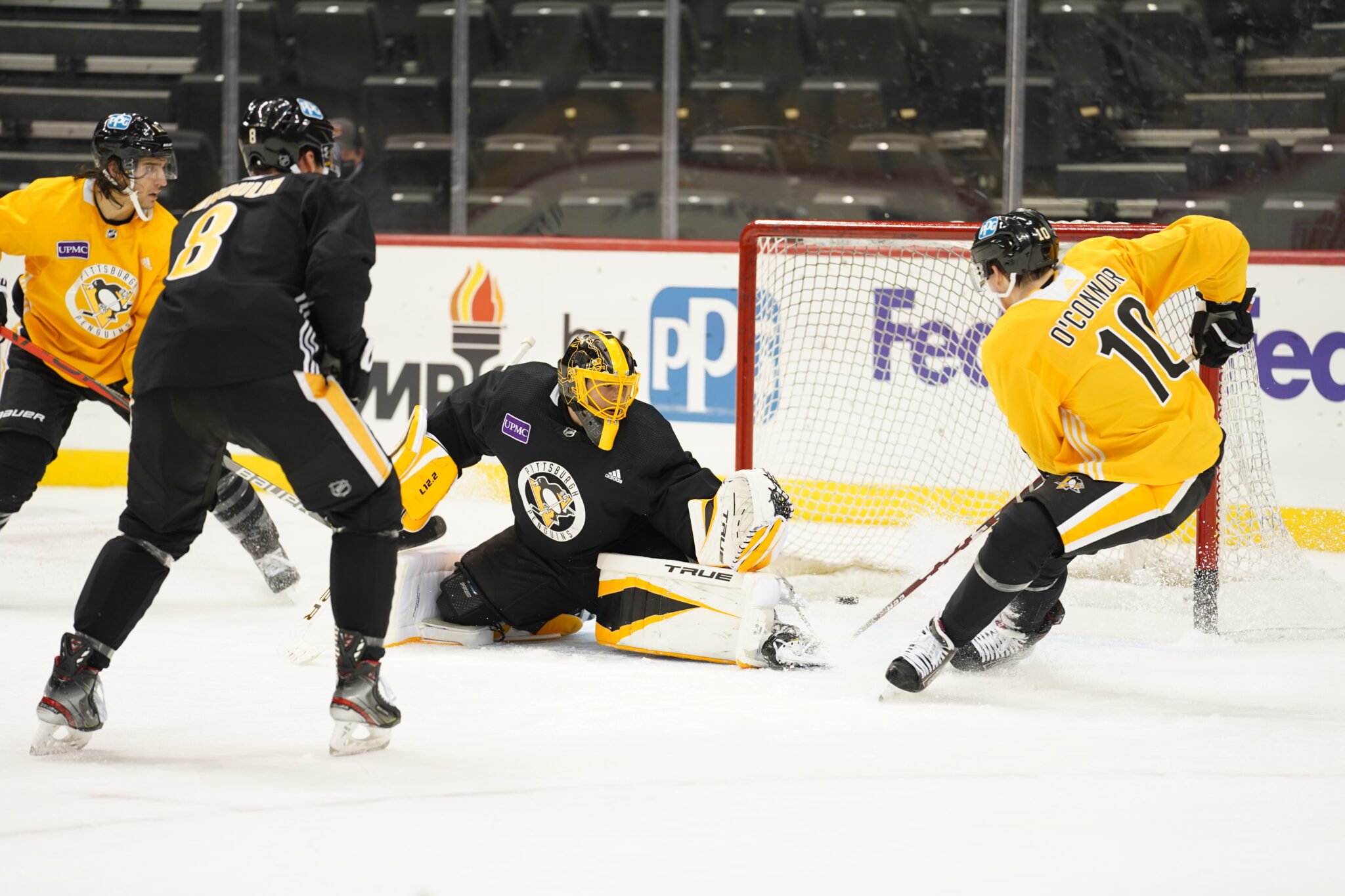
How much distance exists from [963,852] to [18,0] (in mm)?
6060

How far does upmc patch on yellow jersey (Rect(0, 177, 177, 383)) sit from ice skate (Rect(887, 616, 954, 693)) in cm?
215

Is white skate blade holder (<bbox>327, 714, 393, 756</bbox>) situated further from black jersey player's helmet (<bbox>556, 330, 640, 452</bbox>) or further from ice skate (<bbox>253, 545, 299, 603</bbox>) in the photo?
ice skate (<bbox>253, 545, 299, 603</bbox>)

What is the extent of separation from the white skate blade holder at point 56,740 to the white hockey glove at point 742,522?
53.2 inches

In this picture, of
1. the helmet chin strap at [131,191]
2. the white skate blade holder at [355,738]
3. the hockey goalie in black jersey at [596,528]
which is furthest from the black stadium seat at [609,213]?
the white skate blade holder at [355,738]

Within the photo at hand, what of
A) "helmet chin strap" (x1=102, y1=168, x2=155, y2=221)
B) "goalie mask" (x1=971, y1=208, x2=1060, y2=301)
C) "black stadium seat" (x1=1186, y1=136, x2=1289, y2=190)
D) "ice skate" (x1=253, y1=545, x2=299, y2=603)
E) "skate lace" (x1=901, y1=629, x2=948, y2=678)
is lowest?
"ice skate" (x1=253, y1=545, x2=299, y2=603)

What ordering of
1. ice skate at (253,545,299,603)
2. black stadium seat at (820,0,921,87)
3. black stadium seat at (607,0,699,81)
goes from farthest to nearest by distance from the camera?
black stadium seat at (607,0,699,81)
black stadium seat at (820,0,921,87)
ice skate at (253,545,299,603)

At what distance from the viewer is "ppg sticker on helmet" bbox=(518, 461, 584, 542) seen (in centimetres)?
327

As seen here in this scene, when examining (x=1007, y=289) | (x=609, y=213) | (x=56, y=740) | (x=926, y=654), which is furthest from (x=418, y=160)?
(x=56, y=740)

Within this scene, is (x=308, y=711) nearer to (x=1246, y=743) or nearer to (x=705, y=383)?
(x=1246, y=743)

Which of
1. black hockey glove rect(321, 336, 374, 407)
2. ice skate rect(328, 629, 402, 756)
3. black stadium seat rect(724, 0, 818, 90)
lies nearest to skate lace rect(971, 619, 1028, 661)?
ice skate rect(328, 629, 402, 756)

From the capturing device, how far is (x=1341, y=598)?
3803mm

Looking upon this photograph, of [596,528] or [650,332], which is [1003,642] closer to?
[596,528]

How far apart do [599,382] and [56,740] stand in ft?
4.27

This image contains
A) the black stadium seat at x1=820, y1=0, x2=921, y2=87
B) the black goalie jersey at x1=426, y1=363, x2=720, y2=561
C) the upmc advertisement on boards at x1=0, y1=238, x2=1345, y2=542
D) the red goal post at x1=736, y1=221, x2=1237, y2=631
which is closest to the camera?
the black goalie jersey at x1=426, y1=363, x2=720, y2=561
